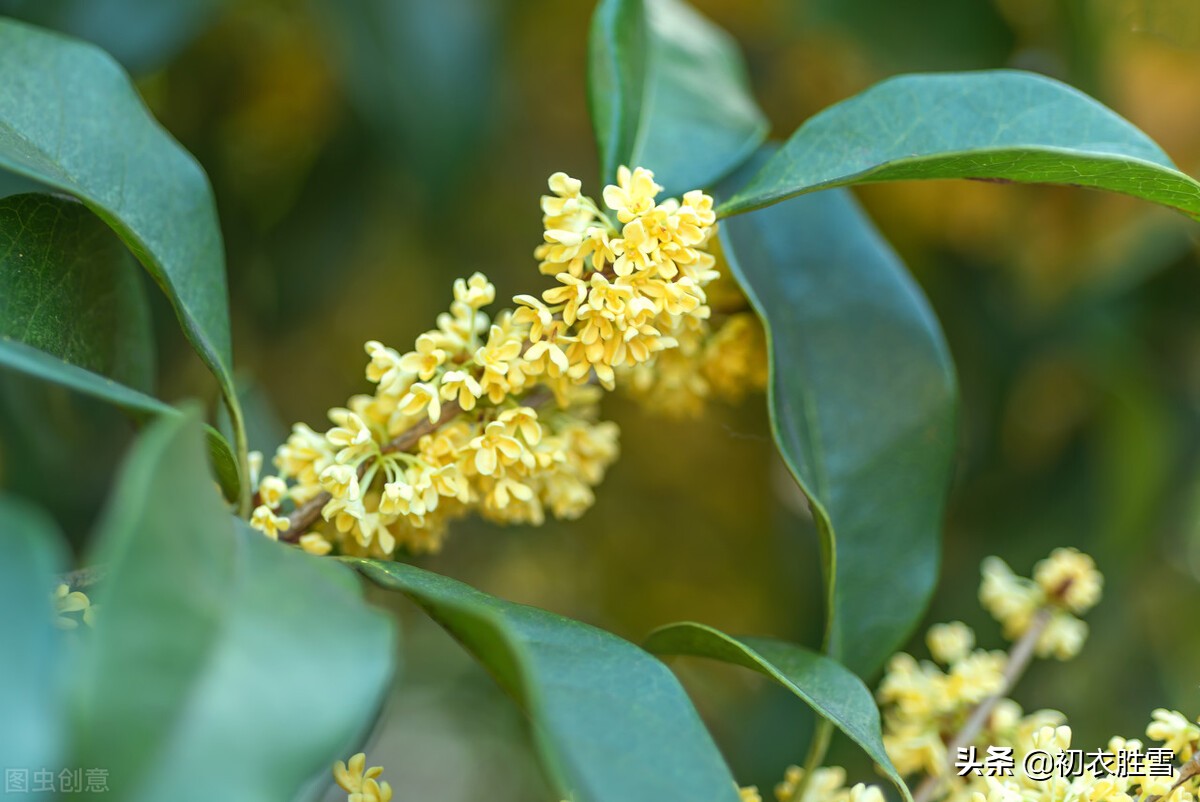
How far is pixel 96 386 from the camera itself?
23.2 inches

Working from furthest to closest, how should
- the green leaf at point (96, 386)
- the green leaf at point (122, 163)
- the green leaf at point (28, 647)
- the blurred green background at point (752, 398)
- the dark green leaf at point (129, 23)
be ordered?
the blurred green background at point (752, 398), the dark green leaf at point (129, 23), the green leaf at point (122, 163), the green leaf at point (96, 386), the green leaf at point (28, 647)

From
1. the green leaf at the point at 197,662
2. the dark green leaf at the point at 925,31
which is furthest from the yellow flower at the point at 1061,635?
the dark green leaf at the point at 925,31

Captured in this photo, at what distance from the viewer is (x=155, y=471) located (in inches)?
17.9

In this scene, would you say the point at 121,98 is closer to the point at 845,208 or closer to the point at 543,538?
the point at 845,208

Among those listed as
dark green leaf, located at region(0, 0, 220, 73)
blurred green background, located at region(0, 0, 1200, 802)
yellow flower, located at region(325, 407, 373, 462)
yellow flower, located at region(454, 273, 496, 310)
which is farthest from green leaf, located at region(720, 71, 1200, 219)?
dark green leaf, located at region(0, 0, 220, 73)

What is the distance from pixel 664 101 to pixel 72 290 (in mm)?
488

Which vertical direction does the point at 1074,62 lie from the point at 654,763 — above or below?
above

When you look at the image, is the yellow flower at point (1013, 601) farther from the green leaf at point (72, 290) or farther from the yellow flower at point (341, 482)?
the green leaf at point (72, 290)

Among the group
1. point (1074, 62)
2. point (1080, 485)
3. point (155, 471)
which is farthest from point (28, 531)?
point (1080, 485)

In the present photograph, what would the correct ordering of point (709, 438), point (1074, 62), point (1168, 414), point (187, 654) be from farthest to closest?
point (709, 438), point (1168, 414), point (1074, 62), point (187, 654)

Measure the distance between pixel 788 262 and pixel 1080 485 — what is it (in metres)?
0.95

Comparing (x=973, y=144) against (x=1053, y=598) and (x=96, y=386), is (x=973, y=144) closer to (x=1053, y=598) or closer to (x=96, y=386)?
(x=1053, y=598)

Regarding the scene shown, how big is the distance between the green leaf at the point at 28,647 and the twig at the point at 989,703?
61 cm

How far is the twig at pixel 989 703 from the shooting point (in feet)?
2.77
